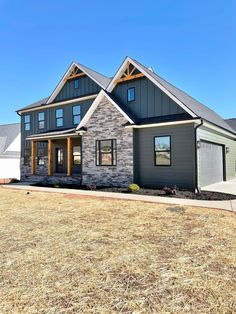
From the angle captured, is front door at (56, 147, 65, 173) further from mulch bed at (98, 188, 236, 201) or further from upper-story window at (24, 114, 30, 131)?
mulch bed at (98, 188, 236, 201)

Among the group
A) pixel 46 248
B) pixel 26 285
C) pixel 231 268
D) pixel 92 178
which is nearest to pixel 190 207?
pixel 231 268

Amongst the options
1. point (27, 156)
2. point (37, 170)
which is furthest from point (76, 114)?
point (27, 156)

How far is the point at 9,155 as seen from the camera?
2755 centimetres

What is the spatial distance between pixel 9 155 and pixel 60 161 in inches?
405

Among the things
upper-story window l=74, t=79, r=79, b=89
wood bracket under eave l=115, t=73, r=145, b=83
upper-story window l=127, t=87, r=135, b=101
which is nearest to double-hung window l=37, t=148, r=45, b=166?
upper-story window l=74, t=79, r=79, b=89

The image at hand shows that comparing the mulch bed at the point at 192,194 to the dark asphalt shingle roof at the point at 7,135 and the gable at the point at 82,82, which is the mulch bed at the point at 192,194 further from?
the dark asphalt shingle roof at the point at 7,135

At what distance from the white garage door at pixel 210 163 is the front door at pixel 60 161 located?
12086 mm

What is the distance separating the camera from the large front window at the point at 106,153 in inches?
564

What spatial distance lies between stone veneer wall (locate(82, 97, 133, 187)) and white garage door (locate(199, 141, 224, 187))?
399 centimetres

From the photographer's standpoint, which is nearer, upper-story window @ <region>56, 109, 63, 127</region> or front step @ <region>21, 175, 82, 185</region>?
front step @ <region>21, 175, 82, 185</region>

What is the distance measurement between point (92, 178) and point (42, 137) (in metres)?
6.15

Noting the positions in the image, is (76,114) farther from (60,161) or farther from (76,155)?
(60,161)

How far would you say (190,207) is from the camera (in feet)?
28.0

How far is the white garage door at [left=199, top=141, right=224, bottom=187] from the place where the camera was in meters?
13.0
